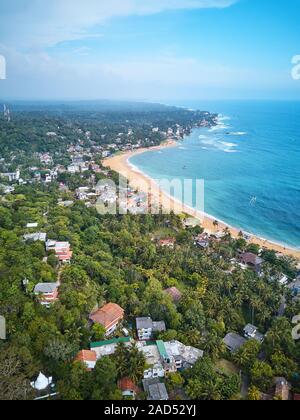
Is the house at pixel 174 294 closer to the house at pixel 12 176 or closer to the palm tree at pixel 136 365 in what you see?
the palm tree at pixel 136 365

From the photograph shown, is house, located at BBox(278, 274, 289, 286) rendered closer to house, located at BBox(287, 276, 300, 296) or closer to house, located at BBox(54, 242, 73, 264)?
house, located at BBox(287, 276, 300, 296)

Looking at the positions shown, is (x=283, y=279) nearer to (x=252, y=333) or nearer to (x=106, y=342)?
(x=252, y=333)

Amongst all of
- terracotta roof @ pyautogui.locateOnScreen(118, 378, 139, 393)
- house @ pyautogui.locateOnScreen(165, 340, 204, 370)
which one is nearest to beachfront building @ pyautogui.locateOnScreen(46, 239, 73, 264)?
house @ pyautogui.locateOnScreen(165, 340, 204, 370)

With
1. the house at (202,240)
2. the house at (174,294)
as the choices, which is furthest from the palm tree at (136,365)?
the house at (202,240)

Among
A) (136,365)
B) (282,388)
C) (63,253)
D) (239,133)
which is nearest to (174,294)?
(136,365)

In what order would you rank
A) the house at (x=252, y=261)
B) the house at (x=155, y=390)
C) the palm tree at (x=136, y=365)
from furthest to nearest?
the house at (x=252, y=261) < the palm tree at (x=136, y=365) < the house at (x=155, y=390)

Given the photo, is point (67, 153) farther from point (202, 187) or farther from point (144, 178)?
point (202, 187)
